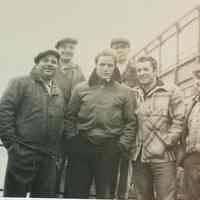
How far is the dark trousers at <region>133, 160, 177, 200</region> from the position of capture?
2549mm

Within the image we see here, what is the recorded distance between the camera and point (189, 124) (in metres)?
2.59

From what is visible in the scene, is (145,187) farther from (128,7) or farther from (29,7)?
(29,7)

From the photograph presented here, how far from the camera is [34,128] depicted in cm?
252

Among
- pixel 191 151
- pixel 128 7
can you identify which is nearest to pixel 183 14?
pixel 128 7

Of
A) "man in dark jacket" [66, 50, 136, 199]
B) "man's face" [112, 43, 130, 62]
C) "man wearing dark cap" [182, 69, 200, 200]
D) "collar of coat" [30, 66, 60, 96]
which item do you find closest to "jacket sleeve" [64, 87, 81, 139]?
"man in dark jacket" [66, 50, 136, 199]

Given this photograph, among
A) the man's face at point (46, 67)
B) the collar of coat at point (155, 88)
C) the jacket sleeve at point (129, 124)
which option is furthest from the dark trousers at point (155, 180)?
the man's face at point (46, 67)

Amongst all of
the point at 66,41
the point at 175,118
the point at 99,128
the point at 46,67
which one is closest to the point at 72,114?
the point at 99,128

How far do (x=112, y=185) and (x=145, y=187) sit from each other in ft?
0.64

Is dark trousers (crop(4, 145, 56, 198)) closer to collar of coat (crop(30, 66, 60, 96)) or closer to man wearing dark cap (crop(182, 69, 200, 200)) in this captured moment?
collar of coat (crop(30, 66, 60, 96))

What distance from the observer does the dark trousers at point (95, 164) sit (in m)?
2.54

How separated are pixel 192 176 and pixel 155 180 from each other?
215 millimetres

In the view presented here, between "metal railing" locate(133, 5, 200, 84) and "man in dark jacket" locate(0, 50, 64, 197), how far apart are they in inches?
21.6

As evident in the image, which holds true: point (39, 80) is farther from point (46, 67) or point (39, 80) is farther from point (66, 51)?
point (66, 51)

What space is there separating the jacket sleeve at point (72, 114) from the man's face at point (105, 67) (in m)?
0.18
